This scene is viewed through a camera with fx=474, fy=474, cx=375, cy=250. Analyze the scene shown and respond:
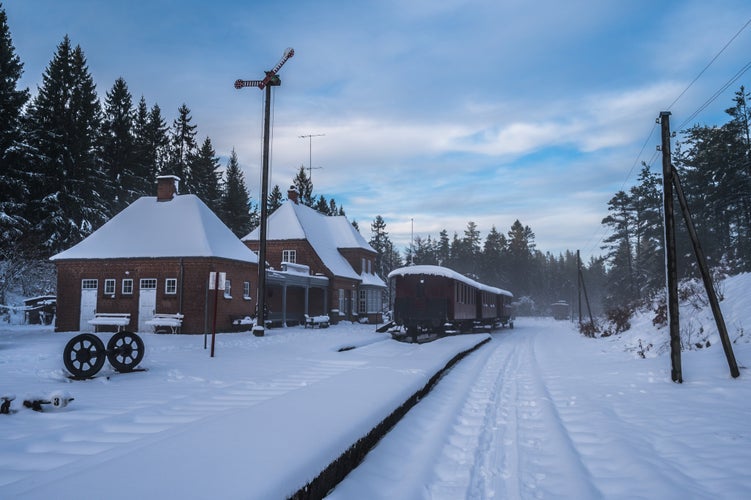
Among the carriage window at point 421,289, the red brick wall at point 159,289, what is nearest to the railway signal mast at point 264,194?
the red brick wall at point 159,289

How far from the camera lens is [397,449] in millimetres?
5852

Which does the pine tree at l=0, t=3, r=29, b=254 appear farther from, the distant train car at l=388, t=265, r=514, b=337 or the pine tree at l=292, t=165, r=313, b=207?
the pine tree at l=292, t=165, r=313, b=207

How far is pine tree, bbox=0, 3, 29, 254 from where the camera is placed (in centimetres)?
2831

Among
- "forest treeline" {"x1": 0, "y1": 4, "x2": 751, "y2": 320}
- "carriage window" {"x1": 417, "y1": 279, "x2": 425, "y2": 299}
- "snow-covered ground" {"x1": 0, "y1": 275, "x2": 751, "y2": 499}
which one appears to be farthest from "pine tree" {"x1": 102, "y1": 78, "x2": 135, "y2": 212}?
"snow-covered ground" {"x1": 0, "y1": 275, "x2": 751, "y2": 499}

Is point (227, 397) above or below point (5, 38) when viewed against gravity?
below

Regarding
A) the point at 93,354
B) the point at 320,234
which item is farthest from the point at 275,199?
the point at 93,354

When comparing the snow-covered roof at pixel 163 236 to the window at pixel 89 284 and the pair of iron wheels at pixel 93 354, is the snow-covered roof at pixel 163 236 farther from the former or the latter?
the pair of iron wheels at pixel 93 354

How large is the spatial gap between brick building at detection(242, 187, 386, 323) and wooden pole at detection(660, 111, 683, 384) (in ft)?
73.2

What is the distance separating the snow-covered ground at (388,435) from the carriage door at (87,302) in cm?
1424

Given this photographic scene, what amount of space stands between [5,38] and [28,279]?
51.7 ft

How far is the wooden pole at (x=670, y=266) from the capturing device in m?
9.78

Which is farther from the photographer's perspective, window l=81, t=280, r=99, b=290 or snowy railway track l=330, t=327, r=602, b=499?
window l=81, t=280, r=99, b=290

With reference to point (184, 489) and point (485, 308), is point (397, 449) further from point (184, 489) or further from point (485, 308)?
point (485, 308)

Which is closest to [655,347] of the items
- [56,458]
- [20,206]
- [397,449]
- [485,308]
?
[397,449]
